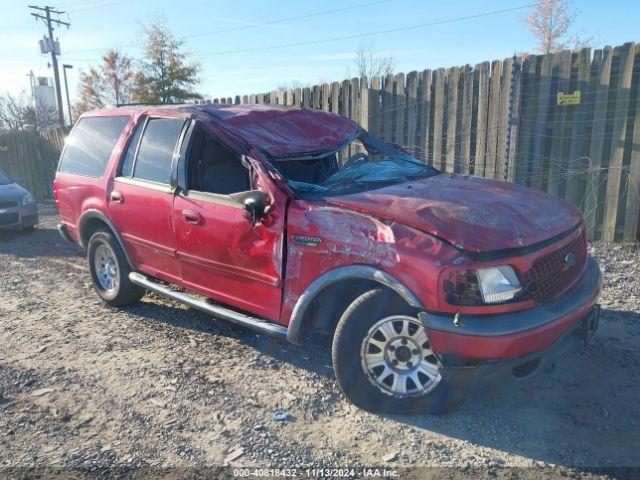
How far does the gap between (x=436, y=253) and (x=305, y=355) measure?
5.74ft

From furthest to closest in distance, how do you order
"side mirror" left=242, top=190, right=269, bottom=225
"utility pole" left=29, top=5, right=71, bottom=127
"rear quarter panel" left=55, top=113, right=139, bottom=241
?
"utility pole" left=29, top=5, right=71, bottom=127 → "rear quarter panel" left=55, top=113, right=139, bottom=241 → "side mirror" left=242, top=190, right=269, bottom=225

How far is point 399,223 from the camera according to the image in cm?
302

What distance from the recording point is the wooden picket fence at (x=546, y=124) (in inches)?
252

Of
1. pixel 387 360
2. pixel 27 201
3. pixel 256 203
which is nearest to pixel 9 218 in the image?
pixel 27 201

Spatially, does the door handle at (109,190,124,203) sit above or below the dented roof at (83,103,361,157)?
below

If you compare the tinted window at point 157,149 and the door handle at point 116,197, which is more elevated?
the tinted window at point 157,149

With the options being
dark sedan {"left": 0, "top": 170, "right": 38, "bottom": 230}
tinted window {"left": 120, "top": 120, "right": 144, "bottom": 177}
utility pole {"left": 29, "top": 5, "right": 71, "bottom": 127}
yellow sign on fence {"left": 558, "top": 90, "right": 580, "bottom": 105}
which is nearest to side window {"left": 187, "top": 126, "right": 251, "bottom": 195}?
tinted window {"left": 120, "top": 120, "right": 144, "bottom": 177}

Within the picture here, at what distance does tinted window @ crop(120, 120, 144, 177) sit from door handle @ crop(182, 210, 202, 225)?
1058 millimetres

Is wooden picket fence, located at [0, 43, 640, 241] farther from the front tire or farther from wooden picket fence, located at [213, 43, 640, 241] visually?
the front tire

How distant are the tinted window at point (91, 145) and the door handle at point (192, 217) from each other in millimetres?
1544

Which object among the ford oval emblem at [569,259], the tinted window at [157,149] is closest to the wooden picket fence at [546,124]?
the ford oval emblem at [569,259]

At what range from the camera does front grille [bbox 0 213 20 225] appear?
9.62m

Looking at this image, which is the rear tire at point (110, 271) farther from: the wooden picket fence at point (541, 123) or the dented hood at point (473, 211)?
the wooden picket fence at point (541, 123)

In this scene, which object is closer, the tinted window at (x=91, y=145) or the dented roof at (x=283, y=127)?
the dented roof at (x=283, y=127)
